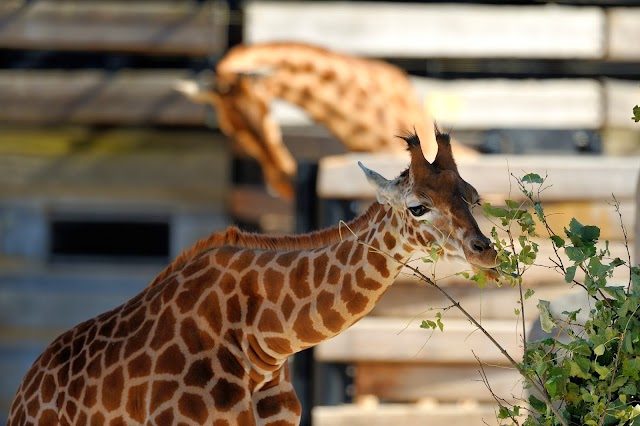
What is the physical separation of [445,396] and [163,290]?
2.11 m

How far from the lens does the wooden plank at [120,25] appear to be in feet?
22.2

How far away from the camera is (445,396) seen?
485cm

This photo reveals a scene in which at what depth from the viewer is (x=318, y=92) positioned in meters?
5.52

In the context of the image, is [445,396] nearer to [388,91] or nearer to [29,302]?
[388,91]

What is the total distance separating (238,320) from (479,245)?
0.74 m

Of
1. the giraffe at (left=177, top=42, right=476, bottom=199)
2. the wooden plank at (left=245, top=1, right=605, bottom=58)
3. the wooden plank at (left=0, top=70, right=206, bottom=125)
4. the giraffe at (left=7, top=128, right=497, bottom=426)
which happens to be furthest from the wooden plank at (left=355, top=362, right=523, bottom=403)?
the wooden plank at (left=0, top=70, right=206, bottom=125)

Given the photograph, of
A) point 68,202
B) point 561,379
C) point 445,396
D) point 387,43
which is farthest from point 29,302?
point 561,379

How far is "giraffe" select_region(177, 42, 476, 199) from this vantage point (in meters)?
5.48

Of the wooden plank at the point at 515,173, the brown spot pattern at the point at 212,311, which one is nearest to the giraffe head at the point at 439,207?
the brown spot pattern at the point at 212,311

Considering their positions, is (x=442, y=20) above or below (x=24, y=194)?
Answer: above

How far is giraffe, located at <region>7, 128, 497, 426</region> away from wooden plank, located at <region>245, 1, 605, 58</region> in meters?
3.63

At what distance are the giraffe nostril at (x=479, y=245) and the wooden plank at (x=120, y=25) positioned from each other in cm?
449

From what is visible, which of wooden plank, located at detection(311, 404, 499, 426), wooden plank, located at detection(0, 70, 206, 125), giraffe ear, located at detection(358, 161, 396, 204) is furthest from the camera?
wooden plank, located at detection(0, 70, 206, 125)

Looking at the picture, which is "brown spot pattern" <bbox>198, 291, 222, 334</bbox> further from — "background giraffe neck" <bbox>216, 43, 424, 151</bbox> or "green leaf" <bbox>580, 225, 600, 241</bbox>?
"background giraffe neck" <bbox>216, 43, 424, 151</bbox>
